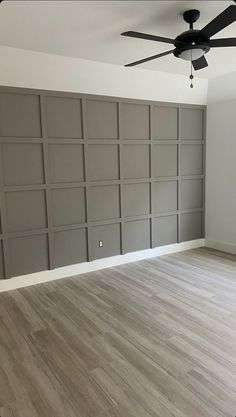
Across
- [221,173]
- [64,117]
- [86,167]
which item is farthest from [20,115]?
[221,173]

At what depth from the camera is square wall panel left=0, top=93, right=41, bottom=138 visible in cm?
359

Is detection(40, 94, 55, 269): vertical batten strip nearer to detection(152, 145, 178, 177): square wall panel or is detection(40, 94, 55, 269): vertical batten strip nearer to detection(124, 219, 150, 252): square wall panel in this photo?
detection(124, 219, 150, 252): square wall panel

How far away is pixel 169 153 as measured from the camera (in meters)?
4.99

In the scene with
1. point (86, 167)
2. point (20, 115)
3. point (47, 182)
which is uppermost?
point (20, 115)

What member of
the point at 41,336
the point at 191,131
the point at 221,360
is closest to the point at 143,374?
the point at 221,360

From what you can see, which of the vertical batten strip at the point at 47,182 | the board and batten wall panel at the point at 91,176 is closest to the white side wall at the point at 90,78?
the board and batten wall panel at the point at 91,176

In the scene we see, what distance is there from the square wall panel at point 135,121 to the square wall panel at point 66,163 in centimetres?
81

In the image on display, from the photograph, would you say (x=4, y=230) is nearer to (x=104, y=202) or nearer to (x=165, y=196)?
(x=104, y=202)

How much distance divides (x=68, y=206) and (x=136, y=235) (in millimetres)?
1247

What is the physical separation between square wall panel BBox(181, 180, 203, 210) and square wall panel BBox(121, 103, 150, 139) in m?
1.16

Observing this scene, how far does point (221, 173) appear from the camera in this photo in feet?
17.0

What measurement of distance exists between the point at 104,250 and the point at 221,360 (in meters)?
2.43

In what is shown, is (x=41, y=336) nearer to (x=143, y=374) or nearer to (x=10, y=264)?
(x=143, y=374)

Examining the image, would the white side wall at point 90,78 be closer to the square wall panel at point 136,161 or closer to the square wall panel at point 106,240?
the square wall panel at point 136,161
